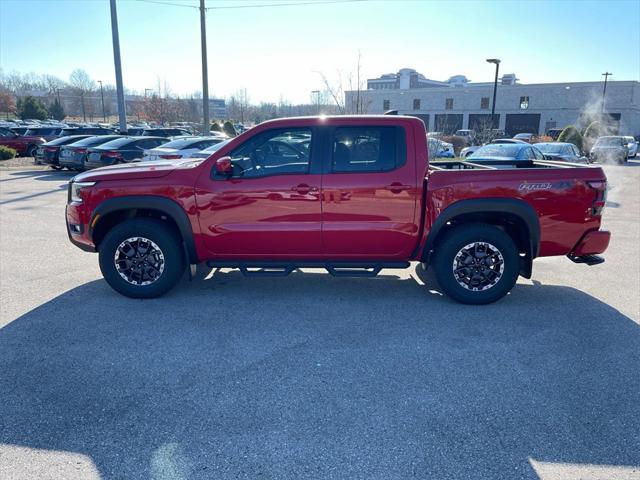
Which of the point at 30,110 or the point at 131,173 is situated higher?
the point at 30,110

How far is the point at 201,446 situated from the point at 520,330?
3221 mm

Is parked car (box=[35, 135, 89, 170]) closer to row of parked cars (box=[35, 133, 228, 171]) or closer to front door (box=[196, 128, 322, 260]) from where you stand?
row of parked cars (box=[35, 133, 228, 171])

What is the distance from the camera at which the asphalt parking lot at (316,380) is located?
2826 mm

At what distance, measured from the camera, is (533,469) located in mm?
2754

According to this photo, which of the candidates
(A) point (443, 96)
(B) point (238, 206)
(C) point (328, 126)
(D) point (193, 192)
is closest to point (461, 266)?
(C) point (328, 126)

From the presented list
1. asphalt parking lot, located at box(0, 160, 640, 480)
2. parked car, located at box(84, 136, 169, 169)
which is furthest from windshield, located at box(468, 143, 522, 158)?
parked car, located at box(84, 136, 169, 169)

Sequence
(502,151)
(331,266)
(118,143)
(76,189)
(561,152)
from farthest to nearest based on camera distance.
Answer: (561,152) < (118,143) < (502,151) < (76,189) < (331,266)

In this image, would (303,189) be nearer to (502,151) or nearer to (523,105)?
(502,151)

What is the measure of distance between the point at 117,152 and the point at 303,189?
12.9 meters

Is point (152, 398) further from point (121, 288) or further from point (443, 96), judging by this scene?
point (443, 96)

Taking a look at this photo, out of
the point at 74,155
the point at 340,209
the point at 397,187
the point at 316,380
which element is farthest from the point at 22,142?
the point at 316,380

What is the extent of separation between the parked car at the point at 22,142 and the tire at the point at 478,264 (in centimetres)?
2488

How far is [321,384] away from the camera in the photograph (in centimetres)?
364

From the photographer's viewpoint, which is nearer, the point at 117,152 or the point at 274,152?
the point at 274,152
